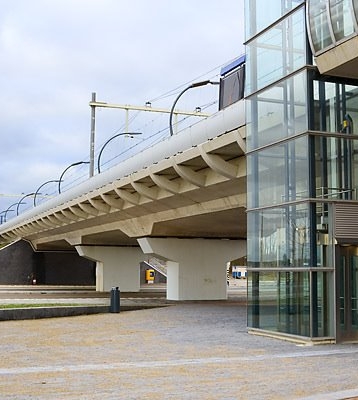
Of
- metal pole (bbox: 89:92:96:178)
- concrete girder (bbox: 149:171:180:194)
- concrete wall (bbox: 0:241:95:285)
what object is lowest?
concrete wall (bbox: 0:241:95:285)

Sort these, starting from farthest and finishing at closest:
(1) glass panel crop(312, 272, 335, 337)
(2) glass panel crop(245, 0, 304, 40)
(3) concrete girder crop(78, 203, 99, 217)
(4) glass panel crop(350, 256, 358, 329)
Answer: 1. (3) concrete girder crop(78, 203, 99, 217)
2. (2) glass panel crop(245, 0, 304, 40)
3. (4) glass panel crop(350, 256, 358, 329)
4. (1) glass panel crop(312, 272, 335, 337)

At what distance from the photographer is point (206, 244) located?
36.8 metres

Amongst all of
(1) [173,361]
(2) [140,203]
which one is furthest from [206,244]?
(1) [173,361]

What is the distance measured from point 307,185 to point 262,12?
16.8ft

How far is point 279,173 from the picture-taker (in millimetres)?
17031

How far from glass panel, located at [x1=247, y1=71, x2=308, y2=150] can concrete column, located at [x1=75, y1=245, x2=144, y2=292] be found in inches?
1309

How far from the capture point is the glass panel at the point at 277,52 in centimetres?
1664

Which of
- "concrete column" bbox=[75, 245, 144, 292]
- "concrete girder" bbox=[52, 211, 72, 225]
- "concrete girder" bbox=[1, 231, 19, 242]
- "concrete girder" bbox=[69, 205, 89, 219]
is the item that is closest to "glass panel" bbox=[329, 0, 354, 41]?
"concrete girder" bbox=[69, 205, 89, 219]

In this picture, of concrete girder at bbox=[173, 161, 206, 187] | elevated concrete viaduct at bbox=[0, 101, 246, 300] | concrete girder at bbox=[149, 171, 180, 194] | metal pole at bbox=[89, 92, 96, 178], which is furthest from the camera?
metal pole at bbox=[89, 92, 96, 178]

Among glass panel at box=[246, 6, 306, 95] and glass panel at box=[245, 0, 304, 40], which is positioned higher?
glass panel at box=[245, 0, 304, 40]

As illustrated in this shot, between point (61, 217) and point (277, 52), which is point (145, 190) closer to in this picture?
point (277, 52)

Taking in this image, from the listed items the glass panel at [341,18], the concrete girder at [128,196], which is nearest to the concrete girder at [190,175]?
the concrete girder at [128,196]

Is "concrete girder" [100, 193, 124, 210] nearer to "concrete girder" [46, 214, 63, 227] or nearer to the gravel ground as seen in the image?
the gravel ground

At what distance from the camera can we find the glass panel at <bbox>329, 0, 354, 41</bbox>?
1460cm
